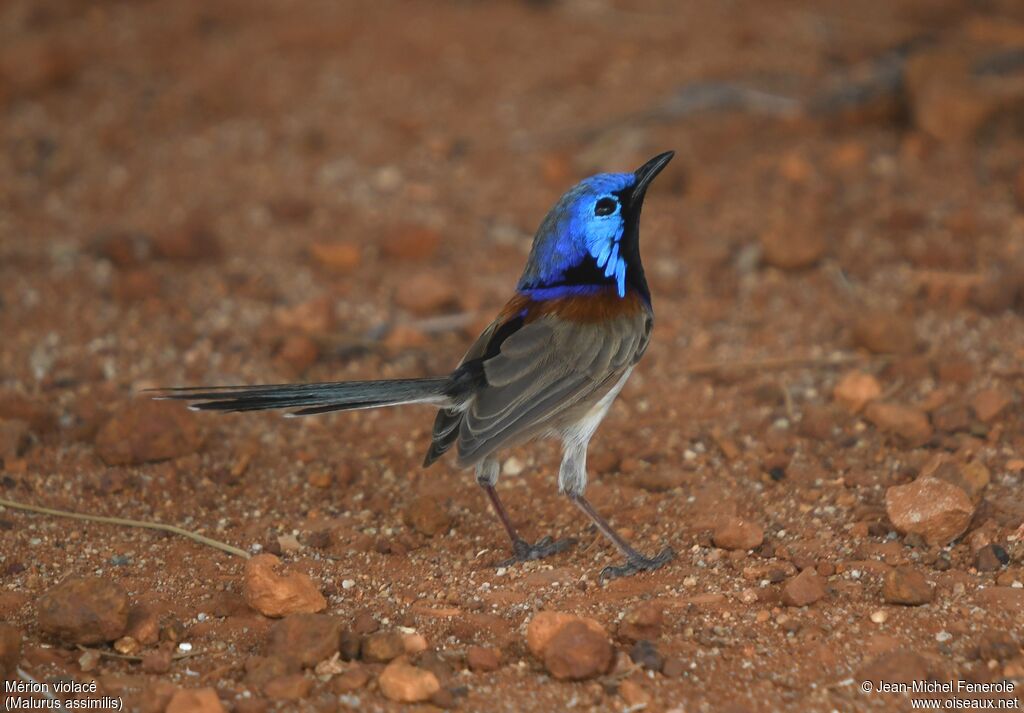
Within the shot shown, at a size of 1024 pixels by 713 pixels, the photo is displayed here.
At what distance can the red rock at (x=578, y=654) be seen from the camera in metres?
4.12

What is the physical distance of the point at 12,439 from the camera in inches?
228

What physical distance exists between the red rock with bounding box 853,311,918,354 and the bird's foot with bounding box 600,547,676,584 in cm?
222

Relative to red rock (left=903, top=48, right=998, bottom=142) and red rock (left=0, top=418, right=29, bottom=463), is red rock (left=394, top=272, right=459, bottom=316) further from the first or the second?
red rock (left=903, top=48, right=998, bottom=142)

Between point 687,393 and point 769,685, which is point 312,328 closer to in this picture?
point 687,393

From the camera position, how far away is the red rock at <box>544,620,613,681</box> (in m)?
4.12

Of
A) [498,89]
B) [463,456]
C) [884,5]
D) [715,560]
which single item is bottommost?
[715,560]

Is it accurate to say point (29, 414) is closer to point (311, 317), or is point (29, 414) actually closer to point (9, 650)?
point (311, 317)

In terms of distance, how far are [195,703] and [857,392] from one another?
12.4 ft

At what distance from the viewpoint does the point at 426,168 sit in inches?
352

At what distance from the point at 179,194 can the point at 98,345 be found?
2.02m

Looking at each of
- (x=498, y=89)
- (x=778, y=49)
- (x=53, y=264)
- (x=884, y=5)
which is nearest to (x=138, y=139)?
(x=53, y=264)

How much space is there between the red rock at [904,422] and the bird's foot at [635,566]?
150cm

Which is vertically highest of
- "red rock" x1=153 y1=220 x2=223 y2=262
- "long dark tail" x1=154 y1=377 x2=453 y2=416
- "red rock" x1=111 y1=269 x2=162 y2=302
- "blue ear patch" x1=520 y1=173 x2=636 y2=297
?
"blue ear patch" x1=520 y1=173 x2=636 y2=297

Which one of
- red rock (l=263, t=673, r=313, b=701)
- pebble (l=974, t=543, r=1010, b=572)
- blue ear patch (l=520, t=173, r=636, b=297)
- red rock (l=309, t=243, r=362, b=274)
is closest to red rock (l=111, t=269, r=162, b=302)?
red rock (l=309, t=243, r=362, b=274)
